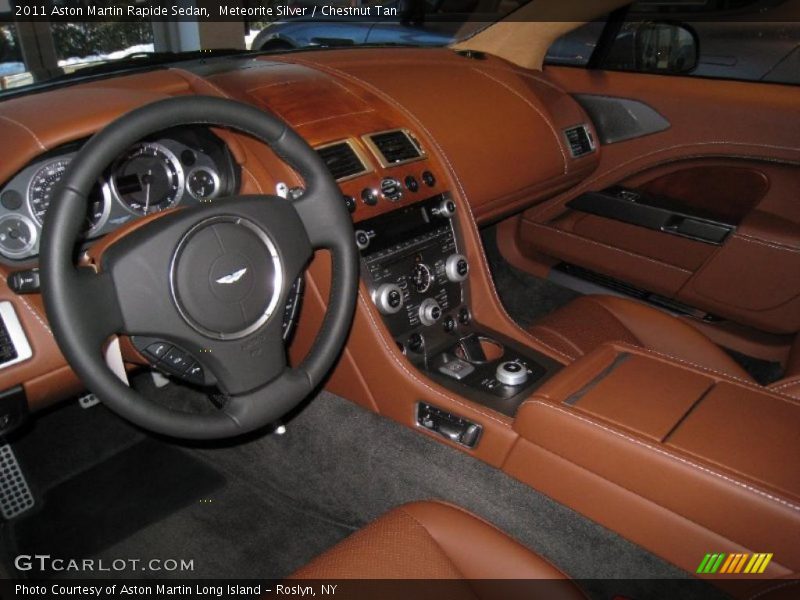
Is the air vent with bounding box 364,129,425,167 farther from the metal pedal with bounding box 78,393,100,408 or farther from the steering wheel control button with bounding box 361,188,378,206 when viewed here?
the metal pedal with bounding box 78,393,100,408

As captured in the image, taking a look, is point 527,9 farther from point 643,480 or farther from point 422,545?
point 422,545

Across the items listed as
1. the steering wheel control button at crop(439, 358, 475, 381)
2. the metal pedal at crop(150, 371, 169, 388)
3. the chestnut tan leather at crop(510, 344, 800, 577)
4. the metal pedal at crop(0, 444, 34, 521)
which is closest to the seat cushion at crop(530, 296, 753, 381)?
the steering wheel control button at crop(439, 358, 475, 381)

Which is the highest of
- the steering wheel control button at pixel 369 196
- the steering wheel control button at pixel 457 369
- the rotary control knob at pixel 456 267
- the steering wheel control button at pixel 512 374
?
the steering wheel control button at pixel 369 196

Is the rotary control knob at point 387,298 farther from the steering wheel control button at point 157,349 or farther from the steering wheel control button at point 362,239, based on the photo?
the steering wheel control button at point 157,349

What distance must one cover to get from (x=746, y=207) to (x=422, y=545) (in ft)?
6.43

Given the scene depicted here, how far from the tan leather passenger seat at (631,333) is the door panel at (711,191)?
0.35 meters

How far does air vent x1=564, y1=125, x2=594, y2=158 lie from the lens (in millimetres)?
2588

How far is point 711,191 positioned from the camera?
2529 mm

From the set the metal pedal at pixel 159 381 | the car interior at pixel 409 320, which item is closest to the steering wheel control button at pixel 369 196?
the car interior at pixel 409 320

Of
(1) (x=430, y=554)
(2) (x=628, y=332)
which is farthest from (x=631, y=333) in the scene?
(1) (x=430, y=554)

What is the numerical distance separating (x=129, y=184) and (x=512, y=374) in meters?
0.99

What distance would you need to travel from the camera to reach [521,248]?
3105mm

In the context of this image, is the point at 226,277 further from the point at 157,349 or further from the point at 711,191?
the point at 711,191

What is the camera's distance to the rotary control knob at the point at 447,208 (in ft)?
6.18
